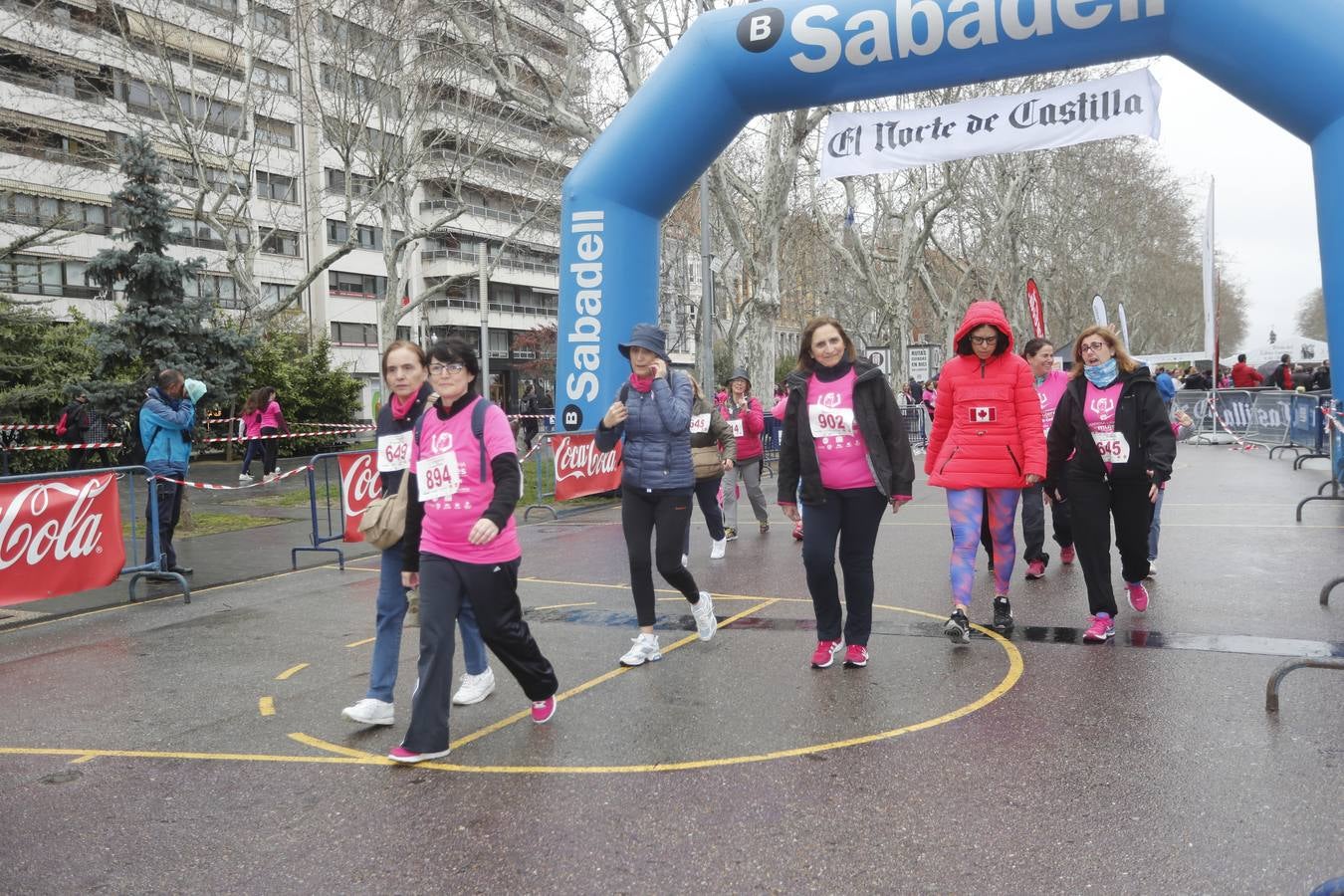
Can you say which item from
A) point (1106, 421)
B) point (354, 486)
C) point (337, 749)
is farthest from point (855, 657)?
point (354, 486)

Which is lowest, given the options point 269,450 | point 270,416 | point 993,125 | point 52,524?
point 52,524

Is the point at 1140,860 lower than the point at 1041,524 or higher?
lower

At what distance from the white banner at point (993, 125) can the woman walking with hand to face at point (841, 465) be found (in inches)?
236

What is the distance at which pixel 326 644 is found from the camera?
686 centimetres

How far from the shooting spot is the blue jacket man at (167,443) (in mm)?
9727

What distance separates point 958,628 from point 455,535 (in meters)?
3.15

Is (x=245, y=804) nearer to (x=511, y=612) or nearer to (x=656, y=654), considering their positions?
(x=511, y=612)

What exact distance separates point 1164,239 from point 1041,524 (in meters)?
59.7

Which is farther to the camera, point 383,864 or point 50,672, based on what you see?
point 50,672

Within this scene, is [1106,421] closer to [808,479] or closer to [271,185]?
[808,479]

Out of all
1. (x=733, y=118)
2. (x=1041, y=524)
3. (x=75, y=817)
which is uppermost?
(x=733, y=118)

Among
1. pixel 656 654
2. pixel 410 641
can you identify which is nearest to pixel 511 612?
pixel 656 654

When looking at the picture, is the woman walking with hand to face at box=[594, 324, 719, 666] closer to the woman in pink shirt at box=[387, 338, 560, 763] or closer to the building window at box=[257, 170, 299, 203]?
the woman in pink shirt at box=[387, 338, 560, 763]

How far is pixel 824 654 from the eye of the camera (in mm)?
5754
